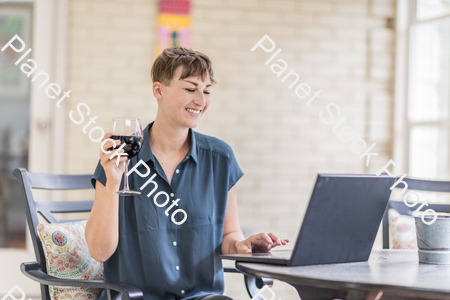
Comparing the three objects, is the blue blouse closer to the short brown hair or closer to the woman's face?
the woman's face

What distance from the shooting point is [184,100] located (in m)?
1.82

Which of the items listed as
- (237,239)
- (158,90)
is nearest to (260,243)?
(237,239)

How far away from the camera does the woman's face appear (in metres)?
1.82

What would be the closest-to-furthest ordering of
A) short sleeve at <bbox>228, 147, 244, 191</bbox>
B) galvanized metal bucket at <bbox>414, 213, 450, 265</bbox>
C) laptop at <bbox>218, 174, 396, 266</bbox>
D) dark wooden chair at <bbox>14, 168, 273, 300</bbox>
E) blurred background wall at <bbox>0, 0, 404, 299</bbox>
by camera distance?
laptop at <bbox>218, 174, 396, 266</bbox>, galvanized metal bucket at <bbox>414, 213, 450, 265</bbox>, dark wooden chair at <bbox>14, 168, 273, 300</bbox>, short sleeve at <bbox>228, 147, 244, 191</bbox>, blurred background wall at <bbox>0, 0, 404, 299</bbox>

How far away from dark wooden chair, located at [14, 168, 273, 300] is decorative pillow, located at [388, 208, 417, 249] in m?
1.00

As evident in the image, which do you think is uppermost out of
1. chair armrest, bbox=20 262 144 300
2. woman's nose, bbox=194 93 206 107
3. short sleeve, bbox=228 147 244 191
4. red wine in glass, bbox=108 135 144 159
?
woman's nose, bbox=194 93 206 107

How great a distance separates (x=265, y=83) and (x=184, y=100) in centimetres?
219

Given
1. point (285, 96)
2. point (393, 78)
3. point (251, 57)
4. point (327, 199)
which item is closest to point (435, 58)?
point (393, 78)

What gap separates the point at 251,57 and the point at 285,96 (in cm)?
42

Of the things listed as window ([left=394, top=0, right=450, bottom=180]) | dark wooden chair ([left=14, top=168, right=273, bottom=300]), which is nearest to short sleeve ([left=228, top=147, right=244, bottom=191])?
dark wooden chair ([left=14, top=168, right=273, bottom=300])

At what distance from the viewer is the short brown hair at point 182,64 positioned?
1.83 meters

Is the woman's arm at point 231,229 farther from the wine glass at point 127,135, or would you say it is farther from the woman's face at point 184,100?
the wine glass at point 127,135

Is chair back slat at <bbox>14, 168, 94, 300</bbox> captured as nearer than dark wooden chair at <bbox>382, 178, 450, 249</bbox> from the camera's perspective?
Yes

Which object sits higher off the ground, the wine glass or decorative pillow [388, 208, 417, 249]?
the wine glass
